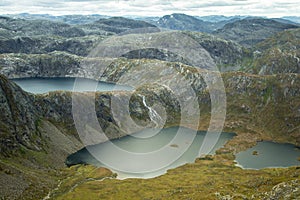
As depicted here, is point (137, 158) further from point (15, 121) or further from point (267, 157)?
point (267, 157)

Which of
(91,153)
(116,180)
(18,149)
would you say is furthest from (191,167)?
(18,149)

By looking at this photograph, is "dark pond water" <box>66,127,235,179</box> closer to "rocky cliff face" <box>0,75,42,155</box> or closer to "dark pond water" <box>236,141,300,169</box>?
"dark pond water" <box>236,141,300,169</box>

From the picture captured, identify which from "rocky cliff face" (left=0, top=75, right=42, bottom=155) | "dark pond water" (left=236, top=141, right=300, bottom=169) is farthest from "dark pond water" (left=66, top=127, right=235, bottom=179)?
"rocky cliff face" (left=0, top=75, right=42, bottom=155)

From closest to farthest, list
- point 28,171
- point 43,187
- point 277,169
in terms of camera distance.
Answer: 1. point 43,187
2. point 28,171
3. point 277,169

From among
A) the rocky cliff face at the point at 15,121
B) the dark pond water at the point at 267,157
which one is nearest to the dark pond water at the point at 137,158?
the dark pond water at the point at 267,157

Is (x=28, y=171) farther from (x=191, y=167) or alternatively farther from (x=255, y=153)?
(x=255, y=153)

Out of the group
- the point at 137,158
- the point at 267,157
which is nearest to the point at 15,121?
the point at 137,158

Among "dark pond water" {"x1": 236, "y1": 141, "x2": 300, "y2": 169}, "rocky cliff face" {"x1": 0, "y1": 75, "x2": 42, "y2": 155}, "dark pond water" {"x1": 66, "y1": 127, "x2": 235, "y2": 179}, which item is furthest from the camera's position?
"dark pond water" {"x1": 236, "y1": 141, "x2": 300, "y2": 169}

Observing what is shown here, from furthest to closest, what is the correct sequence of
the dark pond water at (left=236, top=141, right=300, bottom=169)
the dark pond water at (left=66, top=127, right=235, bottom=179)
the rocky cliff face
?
the dark pond water at (left=236, top=141, right=300, bottom=169)
the dark pond water at (left=66, top=127, right=235, bottom=179)
the rocky cliff face

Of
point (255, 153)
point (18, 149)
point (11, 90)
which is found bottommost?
point (255, 153)

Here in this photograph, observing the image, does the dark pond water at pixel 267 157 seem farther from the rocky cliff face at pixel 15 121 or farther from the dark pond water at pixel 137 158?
the rocky cliff face at pixel 15 121

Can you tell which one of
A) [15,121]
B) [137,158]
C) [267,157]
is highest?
[15,121]
